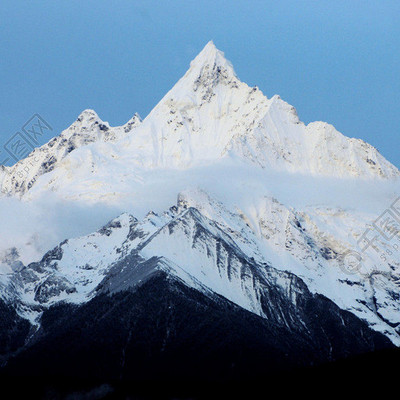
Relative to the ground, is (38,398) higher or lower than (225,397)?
lower

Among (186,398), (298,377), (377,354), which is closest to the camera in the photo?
(186,398)

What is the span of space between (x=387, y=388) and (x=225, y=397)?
11.3 meters

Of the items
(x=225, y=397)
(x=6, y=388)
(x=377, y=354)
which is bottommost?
(x=6, y=388)

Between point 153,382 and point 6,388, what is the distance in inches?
418

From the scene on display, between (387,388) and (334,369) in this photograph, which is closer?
(387,388)

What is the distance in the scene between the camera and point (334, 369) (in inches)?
2464

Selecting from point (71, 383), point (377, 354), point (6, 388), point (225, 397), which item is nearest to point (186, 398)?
point (225, 397)

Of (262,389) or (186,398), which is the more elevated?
(262,389)

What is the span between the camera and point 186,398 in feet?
184

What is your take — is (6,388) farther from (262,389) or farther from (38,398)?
(262,389)

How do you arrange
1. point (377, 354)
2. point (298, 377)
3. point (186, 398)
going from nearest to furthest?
point (186, 398), point (298, 377), point (377, 354)

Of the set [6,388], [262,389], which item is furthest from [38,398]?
[262,389]

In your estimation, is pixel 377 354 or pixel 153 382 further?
pixel 377 354

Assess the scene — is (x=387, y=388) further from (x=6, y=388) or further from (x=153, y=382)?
(x=6, y=388)
